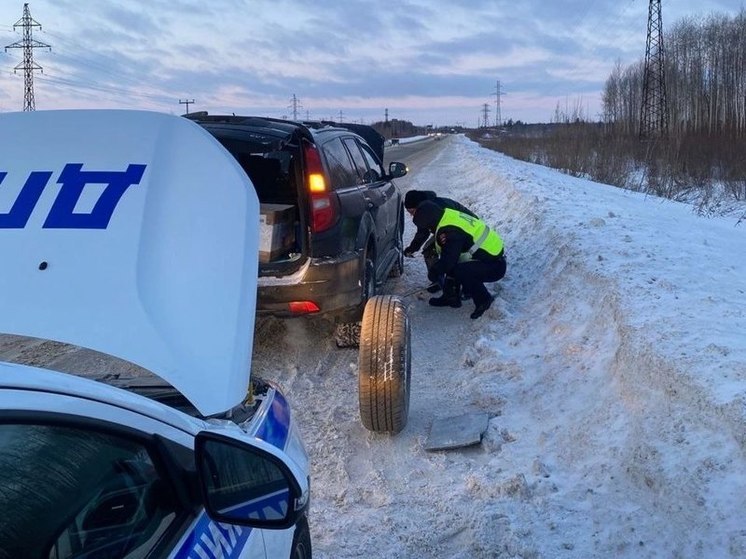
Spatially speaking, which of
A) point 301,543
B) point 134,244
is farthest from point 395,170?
point 301,543

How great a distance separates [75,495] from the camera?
163 centimetres

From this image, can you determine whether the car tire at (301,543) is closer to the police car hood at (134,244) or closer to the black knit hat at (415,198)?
the police car hood at (134,244)

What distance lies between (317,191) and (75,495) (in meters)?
4.10

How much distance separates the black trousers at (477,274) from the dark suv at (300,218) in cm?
133

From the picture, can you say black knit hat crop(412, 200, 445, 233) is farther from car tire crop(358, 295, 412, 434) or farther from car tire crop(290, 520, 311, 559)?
car tire crop(290, 520, 311, 559)

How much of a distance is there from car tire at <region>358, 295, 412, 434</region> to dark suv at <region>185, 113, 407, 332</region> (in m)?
0.88

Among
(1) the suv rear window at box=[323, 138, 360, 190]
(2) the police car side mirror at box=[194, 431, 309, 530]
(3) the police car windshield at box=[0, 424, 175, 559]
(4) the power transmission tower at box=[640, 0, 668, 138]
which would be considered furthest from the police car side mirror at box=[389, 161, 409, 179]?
(4) the power transmission tower at box=[640, 0, 668, 138]

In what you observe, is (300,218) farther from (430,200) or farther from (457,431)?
(430,200)

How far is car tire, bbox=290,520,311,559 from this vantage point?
246 centimetres

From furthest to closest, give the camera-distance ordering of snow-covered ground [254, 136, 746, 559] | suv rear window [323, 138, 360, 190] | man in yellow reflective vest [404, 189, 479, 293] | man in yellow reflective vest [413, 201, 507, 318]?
man in yellow reflective vest [404, 189, 479, 293] → man in yellow reflective vest [413, 201, 507, 318] → suv rear window [323, 138, 360, 190] → snow-covered ground [254, 136, 746, 559]

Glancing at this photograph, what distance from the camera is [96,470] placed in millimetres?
1678

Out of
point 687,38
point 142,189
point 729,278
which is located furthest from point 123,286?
point 687,38

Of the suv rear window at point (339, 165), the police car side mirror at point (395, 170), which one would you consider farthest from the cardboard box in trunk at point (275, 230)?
the police car side mirror at point (395, 170)

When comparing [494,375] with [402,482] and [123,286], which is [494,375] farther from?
[123,286]
